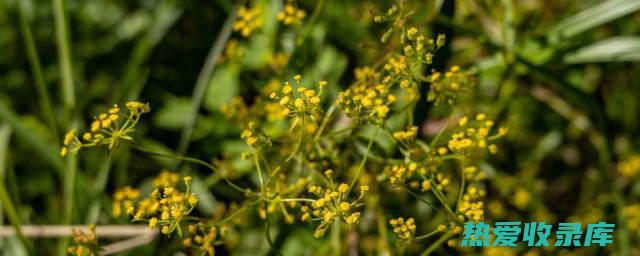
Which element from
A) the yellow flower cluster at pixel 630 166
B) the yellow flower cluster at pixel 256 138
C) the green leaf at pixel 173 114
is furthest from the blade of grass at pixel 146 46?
the yellow flower cluster at pixel 630 166

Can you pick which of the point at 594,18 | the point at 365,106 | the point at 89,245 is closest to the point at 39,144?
the point at 89,245

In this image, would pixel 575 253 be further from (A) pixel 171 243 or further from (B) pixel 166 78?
(B) pixel 166 78

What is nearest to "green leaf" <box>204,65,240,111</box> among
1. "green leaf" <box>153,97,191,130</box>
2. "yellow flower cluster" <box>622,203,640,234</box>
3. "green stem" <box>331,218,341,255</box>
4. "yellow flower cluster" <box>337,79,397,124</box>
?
"green leaf" <box>153,97,191,130</box>

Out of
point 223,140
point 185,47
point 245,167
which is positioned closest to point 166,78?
point 185,47

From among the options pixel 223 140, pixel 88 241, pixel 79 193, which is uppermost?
pixel 223 140

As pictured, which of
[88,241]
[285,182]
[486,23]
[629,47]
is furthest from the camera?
[486,23]

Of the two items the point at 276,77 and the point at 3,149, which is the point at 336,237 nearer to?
the point at 276,77

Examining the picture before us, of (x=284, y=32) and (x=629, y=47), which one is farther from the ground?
(x=284, y=32)

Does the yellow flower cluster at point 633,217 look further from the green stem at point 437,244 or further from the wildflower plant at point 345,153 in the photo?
the green stem at point 437,244
